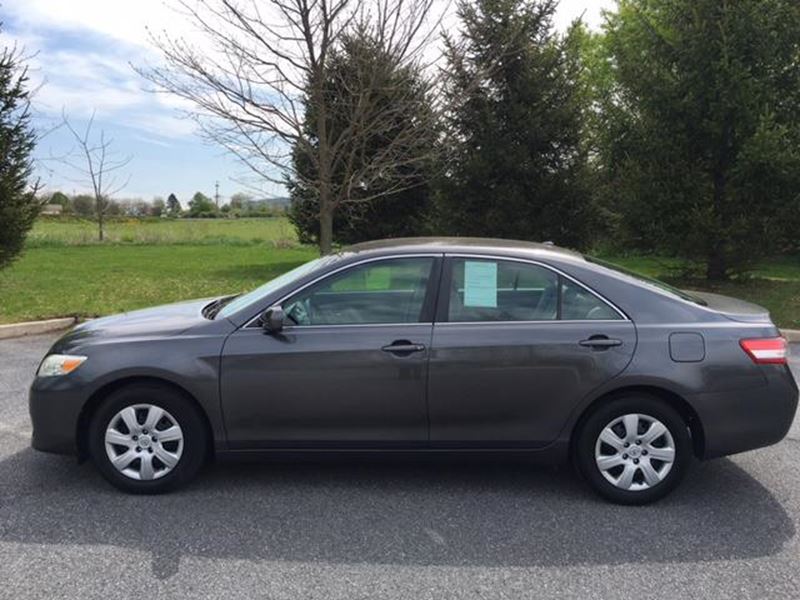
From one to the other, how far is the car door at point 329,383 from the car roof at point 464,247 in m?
0.37

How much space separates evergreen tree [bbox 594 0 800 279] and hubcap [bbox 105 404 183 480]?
10.2m

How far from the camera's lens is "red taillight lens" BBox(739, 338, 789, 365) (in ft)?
12.5

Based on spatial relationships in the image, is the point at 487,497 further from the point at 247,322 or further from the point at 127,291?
the point at 127,291

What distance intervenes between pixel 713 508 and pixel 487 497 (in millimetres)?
1256

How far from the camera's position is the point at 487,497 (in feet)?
13.0

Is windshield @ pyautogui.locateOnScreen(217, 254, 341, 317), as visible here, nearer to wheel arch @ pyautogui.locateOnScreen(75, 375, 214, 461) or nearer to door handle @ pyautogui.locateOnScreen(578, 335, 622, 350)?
wheel arch @ pyautogui.locateOnScreen(75, 375, 214, 461)

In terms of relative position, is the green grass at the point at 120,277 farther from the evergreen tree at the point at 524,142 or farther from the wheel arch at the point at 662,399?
the wheel arch at the point at 662,399

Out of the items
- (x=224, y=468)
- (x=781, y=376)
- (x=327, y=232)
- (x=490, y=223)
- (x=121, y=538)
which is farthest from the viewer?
(x=490, y=223)

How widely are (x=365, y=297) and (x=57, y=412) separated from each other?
186 centimetres

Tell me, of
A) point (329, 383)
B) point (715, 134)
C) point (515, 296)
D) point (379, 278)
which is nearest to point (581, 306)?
point (515, 296)

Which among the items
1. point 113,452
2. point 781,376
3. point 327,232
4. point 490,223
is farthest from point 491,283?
point 490,223

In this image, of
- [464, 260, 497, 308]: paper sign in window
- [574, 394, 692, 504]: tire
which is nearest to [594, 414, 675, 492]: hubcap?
[574, 394, 692, 504]: tire

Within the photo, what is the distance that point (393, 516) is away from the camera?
370cm

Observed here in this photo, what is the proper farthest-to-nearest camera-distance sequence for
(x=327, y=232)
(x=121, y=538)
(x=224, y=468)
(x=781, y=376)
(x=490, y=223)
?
1. (x=490, y=223)
2. (x=327, y=232)
3. (x=224, y=468)
4. (x=781, y=376)
5. (x=121, y=538)
